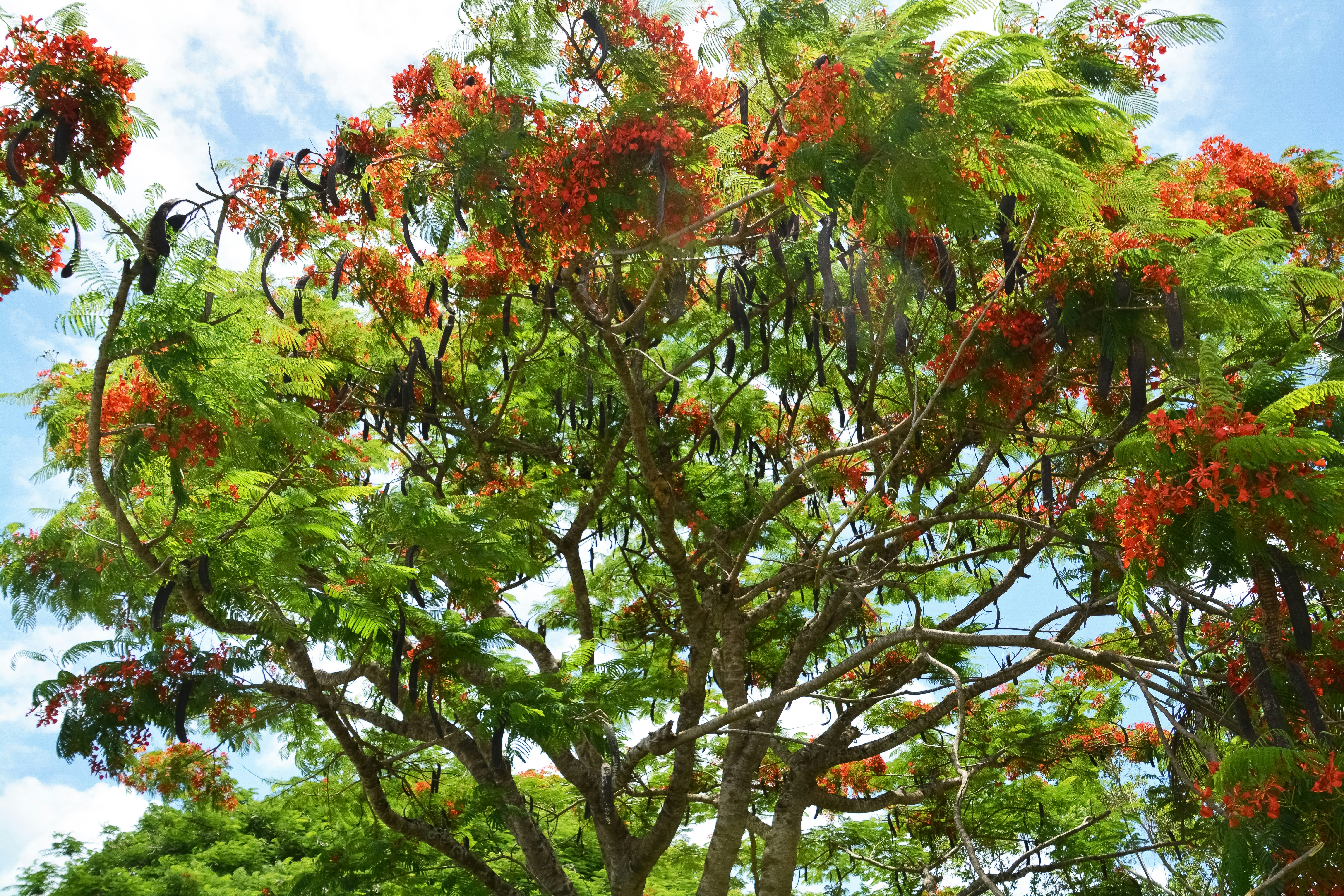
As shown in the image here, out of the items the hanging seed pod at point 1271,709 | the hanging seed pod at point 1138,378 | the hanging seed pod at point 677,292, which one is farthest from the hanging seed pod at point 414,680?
the hanging seed pod at point 1271,709

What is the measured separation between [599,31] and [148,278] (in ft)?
8.85

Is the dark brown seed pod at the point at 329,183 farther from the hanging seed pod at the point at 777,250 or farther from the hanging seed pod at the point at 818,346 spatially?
the hanging seed pod at the point at 818,346

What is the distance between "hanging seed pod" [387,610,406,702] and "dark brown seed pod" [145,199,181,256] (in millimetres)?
2402

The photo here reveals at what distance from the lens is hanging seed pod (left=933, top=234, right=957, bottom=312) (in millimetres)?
5746

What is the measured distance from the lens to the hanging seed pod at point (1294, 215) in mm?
7965

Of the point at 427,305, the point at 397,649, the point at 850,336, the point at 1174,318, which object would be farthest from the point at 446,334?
the point at 1174,318

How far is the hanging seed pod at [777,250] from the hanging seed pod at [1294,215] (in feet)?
14.5

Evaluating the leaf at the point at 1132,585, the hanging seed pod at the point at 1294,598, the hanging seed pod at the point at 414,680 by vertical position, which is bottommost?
the hanging seed pod at the point at 1294,598

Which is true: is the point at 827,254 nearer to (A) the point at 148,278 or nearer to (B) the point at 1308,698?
(B) the point at 1308,698

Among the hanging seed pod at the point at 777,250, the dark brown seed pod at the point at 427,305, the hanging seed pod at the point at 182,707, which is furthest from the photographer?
the dark brown seed pod at the point at 427,305

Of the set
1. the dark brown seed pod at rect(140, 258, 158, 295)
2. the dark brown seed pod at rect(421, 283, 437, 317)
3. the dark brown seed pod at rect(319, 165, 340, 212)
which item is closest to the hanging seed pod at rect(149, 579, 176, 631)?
the dark brown seed pod at rect(140, 258, 158, 295)

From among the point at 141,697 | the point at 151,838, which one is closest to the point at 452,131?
the point at 141,697

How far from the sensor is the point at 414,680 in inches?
247

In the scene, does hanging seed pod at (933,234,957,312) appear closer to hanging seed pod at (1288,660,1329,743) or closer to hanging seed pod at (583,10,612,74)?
hanging seed pod at (583,10,612,74)
